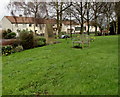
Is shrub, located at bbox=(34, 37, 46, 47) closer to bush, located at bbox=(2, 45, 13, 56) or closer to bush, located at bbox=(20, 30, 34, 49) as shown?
bush, located at bbox=(20, 30, 34, 49)

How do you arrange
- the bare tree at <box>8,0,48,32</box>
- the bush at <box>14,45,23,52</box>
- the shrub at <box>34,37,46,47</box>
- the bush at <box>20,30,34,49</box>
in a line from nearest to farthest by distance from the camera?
the bush at <box>14,45,23,52</box>, the bush at <box>20,30,34,49</box>, the shrub at <box>34,37,46,47</box>, the bare tree at <box>8,0,48,32</box>

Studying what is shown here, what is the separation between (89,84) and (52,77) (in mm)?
1407

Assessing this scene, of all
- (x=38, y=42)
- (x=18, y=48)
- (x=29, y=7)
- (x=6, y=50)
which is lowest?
(x=6, y=50)

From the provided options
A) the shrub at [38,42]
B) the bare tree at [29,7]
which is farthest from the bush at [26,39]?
the bare tree at [29,7]

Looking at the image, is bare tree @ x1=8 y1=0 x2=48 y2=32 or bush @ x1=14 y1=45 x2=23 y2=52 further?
bare tree @ x1=8 y1=0 x2=48 y2=32

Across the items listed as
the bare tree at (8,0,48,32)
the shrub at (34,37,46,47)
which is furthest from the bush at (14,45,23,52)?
the bare tree at (8,0,48,32)

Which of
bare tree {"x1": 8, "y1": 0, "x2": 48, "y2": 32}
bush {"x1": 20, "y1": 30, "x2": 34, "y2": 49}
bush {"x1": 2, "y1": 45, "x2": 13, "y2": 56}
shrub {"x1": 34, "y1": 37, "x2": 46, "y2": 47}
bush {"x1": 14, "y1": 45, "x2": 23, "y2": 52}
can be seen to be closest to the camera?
bush {"x1": 2, "y1": 45, "x2": 13, "y2": 56}

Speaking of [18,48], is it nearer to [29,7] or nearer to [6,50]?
[6,50]

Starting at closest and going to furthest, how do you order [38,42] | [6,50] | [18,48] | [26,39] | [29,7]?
1. [6,50]
2. [18,48]
3. [26,39]
4. [38,42]
5. [29,7]

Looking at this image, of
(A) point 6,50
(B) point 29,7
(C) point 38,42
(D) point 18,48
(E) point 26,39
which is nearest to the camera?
(A) point 6,50

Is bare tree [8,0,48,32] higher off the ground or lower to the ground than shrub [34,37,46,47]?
→ higher

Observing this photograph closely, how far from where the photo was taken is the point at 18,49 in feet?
44.3

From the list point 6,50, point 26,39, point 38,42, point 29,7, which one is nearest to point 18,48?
point 6,50

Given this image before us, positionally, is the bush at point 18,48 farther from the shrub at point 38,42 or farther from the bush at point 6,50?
the shrub at point 38,42
